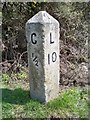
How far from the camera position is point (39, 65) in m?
4.13

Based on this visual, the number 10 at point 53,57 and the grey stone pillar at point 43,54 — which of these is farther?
the number 10 at point 53,57

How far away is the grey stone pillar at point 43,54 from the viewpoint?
402cm

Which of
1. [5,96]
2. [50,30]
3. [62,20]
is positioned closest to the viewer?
[50,30]

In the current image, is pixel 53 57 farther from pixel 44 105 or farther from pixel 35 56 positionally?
pixel 44 105

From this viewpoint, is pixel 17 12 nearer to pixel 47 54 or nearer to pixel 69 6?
pixel 69 6

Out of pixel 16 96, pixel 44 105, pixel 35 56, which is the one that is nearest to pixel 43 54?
pixel 35 56

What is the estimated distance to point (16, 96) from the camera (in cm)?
459

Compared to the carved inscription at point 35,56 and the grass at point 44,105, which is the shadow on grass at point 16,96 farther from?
the carved inscription at point 35,56

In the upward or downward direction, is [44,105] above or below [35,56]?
below

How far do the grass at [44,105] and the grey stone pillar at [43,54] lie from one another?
14 cm

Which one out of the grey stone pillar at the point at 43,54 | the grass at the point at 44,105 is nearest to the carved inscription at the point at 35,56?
the grey stone pillar at the point at 43,54

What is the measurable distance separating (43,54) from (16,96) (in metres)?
0.94

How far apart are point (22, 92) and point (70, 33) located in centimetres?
255

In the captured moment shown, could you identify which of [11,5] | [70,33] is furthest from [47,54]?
[70,33]
